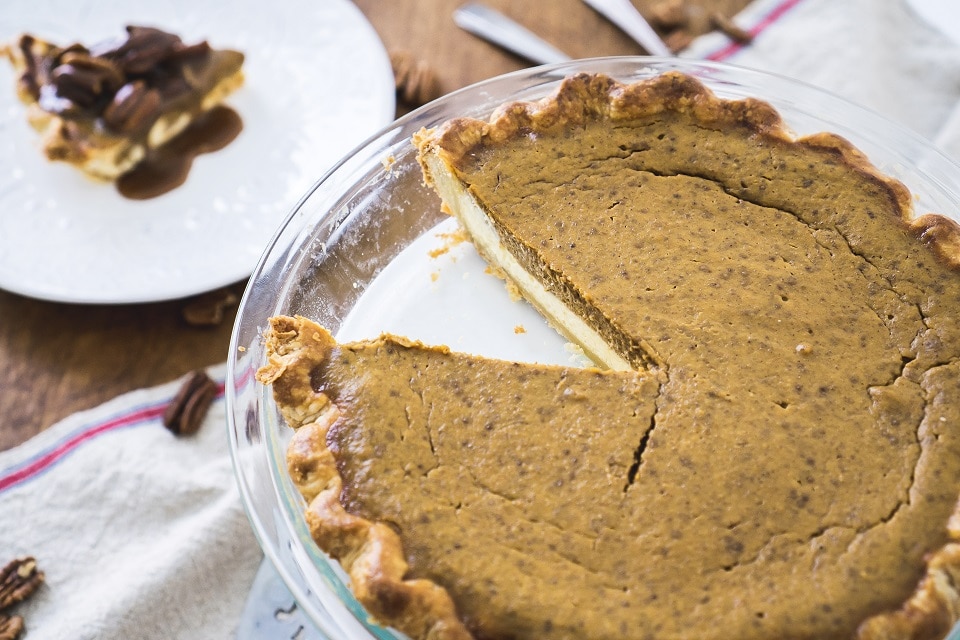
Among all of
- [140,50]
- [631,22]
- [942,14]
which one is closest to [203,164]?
[140,50]

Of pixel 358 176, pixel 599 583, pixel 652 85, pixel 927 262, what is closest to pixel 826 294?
pixel 927 262

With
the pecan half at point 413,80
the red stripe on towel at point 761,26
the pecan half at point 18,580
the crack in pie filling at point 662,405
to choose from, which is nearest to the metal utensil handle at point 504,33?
the pecan half at point 413,80

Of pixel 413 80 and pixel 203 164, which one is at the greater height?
pixel 413 80

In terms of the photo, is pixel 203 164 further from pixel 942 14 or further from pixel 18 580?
pixel 942 14

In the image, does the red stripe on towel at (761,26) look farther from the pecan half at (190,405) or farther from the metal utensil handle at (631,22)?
the pecan half at (190,405)

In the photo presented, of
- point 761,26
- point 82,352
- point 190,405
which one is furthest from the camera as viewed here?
point 761,26

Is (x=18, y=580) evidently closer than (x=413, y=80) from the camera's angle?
Yes

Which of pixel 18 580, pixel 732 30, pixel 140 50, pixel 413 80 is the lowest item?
pixel 18 580

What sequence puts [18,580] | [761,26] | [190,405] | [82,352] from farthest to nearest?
[761,26]
[82,352]
[190,405]
[18,580]
